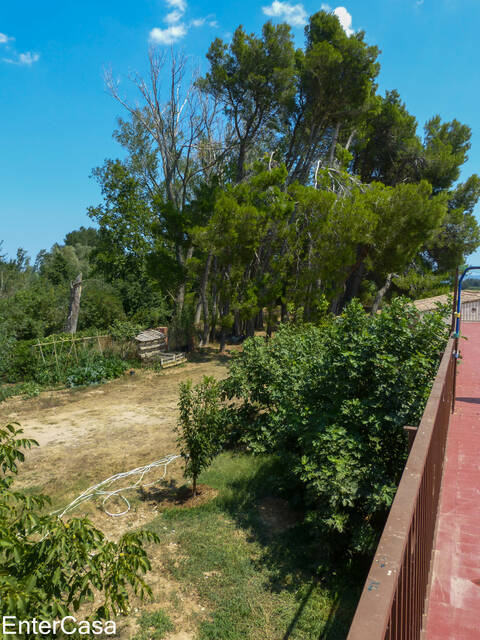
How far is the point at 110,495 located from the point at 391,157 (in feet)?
82.7

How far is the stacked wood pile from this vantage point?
17094mm

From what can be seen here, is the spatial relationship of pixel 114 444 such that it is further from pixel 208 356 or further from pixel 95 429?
pixel 208 356

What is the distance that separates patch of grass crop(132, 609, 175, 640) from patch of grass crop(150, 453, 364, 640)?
355 millimetres

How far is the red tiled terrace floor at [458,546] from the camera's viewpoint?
1985 mm

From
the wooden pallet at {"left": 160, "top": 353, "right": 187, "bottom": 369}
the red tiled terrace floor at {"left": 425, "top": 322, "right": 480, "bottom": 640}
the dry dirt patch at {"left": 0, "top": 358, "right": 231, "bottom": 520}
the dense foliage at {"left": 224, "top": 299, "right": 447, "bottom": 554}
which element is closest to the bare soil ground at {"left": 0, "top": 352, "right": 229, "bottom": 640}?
the dry dirt patch at {"left": 0, "top": 358, "right": 231, "bottom": 520}

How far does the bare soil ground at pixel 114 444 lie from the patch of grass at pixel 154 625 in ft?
0.25

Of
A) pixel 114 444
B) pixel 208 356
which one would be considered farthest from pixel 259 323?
pixel 114 444

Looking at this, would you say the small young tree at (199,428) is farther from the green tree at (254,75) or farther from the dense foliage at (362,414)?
the green tree at (254,75)

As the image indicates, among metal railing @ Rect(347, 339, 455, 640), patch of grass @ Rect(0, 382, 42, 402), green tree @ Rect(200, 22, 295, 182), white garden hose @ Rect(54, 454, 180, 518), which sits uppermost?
green tree @ Rect(200, 22, 295, 182)

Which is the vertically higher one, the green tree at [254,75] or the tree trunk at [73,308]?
the green tree at [254,75]

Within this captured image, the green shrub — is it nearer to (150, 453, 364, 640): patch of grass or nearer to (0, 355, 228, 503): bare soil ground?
(0, 355, 228, 503): bare soil ground

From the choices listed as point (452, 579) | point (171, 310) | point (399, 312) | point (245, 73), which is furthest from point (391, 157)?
point (452, 579)

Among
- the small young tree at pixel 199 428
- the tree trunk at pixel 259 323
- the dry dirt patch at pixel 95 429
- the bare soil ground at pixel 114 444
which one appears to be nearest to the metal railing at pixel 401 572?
the bare soil ground at pixel 114 444

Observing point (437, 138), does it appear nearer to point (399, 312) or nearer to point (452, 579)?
point (399, 312)
